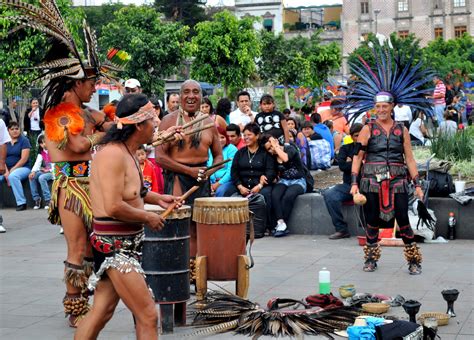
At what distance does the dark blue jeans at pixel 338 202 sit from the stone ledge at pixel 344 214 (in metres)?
0.17

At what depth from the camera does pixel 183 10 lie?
76.5 meters

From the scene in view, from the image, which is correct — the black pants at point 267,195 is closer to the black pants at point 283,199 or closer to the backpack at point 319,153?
the black pants at point 283,199

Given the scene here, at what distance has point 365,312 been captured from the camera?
7914 mm

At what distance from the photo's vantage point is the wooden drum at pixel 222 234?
8539mm

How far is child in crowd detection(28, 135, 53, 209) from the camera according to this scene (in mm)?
16031

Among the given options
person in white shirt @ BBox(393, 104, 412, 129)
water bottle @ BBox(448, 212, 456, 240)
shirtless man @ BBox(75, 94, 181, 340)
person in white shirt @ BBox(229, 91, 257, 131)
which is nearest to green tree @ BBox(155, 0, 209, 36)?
person in white shirt @ BBox(393, 104, 412, 129)

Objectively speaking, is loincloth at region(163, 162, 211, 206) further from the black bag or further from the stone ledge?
the black bag

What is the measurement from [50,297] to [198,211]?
191 cm

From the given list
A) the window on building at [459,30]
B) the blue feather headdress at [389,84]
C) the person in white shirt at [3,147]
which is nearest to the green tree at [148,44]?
the person in white shirt at [3,147]

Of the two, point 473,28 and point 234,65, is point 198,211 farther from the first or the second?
point 473,28

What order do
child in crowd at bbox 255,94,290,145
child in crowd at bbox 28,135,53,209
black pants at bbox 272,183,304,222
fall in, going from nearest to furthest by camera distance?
1. black pants at bbox 272,183,304,222
2. child in crowd at bbox 255,94,290,145
3. child in crowd at bbox 28,135,53,209

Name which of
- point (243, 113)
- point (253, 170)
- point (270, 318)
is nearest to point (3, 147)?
point (253, 170)

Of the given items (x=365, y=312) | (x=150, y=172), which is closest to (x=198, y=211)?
(x=365, y=312)

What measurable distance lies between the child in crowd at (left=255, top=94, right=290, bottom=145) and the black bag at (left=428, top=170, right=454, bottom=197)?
7.78ft
